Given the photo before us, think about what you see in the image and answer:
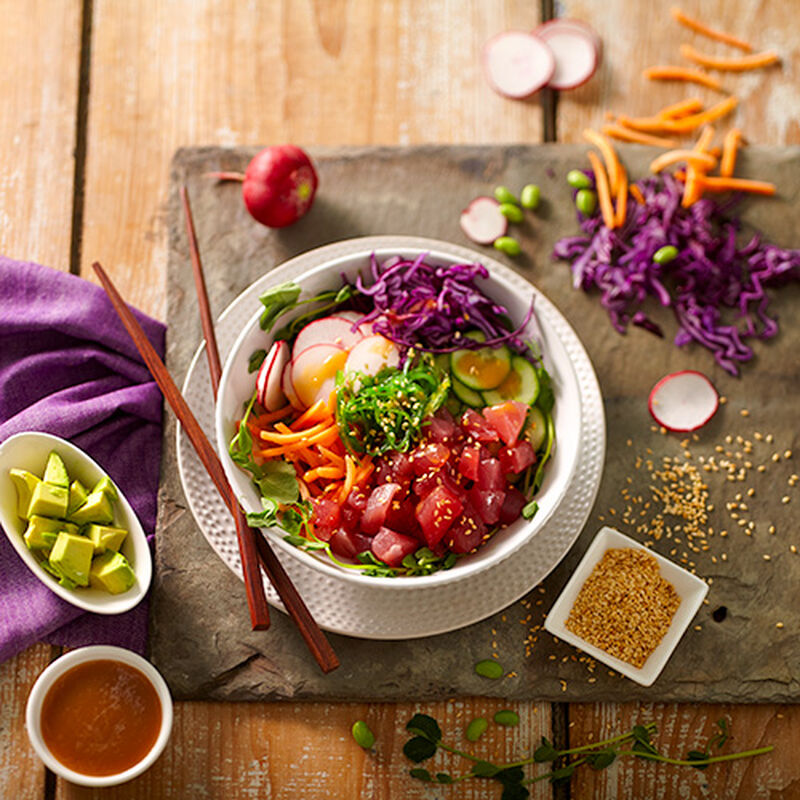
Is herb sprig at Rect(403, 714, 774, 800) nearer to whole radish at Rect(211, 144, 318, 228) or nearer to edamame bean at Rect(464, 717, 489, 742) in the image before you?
edamame bean at Rect(464, 717, 489, 742)

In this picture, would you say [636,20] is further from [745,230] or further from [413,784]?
[413,784]

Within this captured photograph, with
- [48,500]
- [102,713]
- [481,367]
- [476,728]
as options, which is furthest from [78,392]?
[476,728]

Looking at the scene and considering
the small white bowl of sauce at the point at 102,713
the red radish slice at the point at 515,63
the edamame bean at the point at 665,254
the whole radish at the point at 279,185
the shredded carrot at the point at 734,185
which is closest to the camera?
the small white bowl of sauce at the point at 102,713

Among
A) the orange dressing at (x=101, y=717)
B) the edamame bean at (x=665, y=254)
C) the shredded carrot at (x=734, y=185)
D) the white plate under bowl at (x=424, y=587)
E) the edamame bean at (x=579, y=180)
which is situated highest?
the edamame bean at (x=579, y=180)

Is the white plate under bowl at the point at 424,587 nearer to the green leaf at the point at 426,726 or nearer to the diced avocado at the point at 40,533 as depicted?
the green leaf at the point at 426,726

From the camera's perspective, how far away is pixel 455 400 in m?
2.66

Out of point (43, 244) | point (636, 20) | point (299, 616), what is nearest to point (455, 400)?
point (299, 616)

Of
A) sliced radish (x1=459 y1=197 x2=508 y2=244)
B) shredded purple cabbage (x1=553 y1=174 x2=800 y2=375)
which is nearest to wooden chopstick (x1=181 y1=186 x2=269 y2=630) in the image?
sliced radish (x1=459 y1=197 x2=508 y2=244)

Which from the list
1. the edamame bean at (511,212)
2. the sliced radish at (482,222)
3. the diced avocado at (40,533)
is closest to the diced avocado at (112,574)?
the diced avocado at (40,533)

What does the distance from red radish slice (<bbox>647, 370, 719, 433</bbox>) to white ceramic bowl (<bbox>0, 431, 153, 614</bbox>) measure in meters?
1.74

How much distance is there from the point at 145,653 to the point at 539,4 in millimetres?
2761

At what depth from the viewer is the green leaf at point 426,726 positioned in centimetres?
279

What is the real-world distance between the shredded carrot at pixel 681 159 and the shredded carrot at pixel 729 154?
0.04 metres

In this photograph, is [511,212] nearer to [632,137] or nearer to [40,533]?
[632,137]
